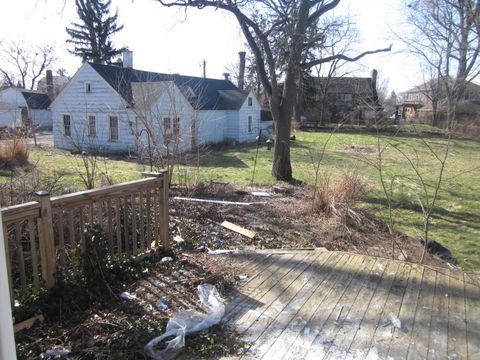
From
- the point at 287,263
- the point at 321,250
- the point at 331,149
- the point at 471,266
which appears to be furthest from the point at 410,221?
the point at 331,149

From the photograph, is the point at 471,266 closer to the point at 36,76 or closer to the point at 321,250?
the point at 321,250

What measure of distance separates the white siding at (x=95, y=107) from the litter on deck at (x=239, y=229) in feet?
48.4

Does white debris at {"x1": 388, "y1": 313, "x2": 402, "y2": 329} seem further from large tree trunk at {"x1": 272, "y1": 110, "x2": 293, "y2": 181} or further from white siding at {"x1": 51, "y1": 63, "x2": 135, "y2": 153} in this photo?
white siding at {"x1": 51, "y1": 63, "x2": 135, "y2": 153}

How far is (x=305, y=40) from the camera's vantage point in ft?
38.7

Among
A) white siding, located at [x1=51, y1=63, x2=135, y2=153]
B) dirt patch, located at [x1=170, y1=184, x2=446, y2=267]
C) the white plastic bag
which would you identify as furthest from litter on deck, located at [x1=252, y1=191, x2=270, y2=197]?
white siding, located at [x1=51, y1=63, x2=135, y2=153]

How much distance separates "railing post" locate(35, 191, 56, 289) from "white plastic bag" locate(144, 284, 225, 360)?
1.15m

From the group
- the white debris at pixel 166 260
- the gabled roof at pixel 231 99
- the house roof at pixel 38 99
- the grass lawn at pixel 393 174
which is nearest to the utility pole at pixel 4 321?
the white debris at pixel 166 260

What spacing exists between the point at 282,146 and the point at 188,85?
41.7 feet

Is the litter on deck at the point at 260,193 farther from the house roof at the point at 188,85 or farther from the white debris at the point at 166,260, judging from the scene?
the house roof at the point at 188,85

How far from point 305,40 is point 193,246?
8.52 metres

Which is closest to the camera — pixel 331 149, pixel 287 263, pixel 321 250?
pixel 287 263

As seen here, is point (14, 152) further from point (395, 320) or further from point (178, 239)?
point (395, 320)

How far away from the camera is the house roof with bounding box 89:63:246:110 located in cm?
2047

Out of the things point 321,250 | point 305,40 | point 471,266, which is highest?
point 305,40
